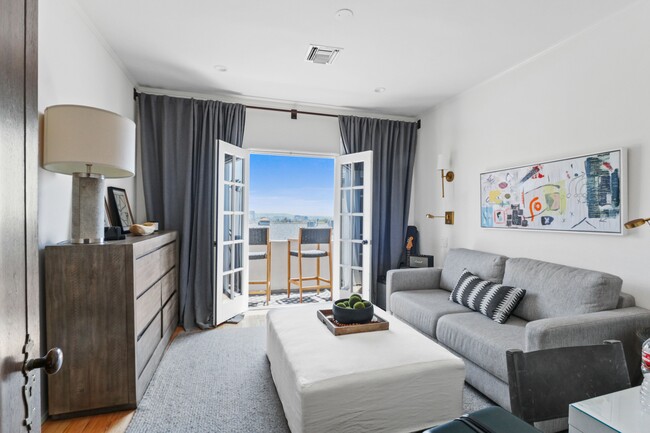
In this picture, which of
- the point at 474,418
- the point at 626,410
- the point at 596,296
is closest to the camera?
the point at 626,410

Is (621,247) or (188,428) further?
(621,247)

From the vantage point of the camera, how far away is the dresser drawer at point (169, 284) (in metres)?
2.95

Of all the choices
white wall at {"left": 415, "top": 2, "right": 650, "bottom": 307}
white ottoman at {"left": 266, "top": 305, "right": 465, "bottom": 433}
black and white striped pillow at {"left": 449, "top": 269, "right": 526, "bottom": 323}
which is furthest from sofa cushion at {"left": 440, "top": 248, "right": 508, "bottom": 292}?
white ottoman at {"left": 266, "top": 305, "right": 465, "bottom": 433}

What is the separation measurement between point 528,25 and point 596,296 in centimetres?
192

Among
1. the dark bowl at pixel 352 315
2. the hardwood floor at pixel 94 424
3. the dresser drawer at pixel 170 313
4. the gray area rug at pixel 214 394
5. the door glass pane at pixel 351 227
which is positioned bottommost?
the hardwood floor at pixel 94 424

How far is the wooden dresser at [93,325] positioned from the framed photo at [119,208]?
99 cm

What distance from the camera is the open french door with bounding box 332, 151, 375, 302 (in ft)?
13.6

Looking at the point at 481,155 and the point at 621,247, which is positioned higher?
the point at 481,155

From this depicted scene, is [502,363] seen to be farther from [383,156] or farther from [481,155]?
[383,156]

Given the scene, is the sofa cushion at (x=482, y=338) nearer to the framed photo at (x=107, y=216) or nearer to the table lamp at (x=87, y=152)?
the table lamp at (x=87, y=152)

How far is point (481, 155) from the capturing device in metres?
3.47

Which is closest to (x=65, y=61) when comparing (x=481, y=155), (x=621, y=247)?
(x=481, y=155)

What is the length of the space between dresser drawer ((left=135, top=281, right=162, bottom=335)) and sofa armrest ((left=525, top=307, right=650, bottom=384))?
236 cm

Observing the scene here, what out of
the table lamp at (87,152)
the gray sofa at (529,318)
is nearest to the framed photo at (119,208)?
the table lamp at (87,152)
